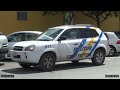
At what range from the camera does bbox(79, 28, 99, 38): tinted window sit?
14.4m

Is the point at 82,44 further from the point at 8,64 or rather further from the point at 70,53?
the point at 8,64

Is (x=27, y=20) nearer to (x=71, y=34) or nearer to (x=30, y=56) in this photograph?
(x=71, y=34)

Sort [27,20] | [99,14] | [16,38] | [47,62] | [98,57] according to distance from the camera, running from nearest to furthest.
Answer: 1. [47,62]
2. [98,57]
3. [16,38]
4. [99,14]
5. [27,20]

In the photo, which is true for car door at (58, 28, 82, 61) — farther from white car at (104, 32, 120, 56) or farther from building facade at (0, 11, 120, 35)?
building facade at (0, 11, 120, 35)

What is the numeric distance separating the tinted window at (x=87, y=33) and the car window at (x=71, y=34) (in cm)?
→ 26

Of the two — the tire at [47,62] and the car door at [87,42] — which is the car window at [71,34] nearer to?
the car door at [87,42]

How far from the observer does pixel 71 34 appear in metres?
14.0

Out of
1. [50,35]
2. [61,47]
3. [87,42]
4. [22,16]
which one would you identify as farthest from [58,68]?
[22,16]

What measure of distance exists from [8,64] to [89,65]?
363 cm

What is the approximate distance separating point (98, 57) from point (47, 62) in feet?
9.39

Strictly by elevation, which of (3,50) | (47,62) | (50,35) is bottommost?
(47,62)

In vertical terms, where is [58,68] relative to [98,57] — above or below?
below

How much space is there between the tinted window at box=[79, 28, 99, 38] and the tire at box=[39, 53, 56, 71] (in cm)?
192

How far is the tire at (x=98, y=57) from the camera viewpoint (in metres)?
14.7
